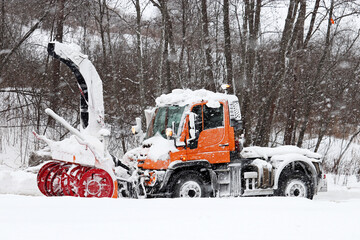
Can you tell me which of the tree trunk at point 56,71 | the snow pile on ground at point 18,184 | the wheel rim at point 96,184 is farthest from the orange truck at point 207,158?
the tree trunk at point 56,71

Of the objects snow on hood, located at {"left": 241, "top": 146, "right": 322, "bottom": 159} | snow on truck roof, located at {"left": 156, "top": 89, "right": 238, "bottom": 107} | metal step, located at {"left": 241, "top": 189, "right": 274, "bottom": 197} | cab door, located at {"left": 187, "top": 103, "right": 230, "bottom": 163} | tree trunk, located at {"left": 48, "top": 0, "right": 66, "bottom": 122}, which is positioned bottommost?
metal step, located at {"left": 241, "top": 189, "right": 274, "bottom": 197}

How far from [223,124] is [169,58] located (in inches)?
376

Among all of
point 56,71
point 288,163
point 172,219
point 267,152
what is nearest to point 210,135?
point 267,152

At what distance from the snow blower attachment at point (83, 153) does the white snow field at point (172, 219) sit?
5.85ft

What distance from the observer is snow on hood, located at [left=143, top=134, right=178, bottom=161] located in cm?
910

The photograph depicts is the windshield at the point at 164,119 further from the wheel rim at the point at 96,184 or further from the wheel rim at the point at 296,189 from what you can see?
the wheel rim at the point at 296,189

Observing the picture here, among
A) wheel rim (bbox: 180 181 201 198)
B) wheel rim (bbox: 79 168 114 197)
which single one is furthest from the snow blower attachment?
wheel rim (bbox: 180 181 201 198)

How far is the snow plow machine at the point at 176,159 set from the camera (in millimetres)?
8664

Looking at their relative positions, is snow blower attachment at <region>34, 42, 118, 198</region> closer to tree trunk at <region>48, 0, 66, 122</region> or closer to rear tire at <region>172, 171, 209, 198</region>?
rear tire at <region>172, 171, 209, 198</region>

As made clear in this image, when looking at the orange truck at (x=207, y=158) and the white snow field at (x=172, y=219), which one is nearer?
the white snow field at (x=172, y=219)

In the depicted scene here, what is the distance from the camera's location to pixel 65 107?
20.1 meters

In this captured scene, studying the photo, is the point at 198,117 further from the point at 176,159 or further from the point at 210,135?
the point at 176,159

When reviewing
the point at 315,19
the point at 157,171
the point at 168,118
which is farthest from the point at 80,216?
the point at 315,19

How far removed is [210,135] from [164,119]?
1.17 metres
